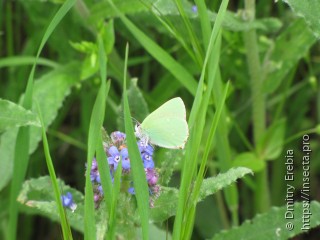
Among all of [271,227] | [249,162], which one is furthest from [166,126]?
[249,162]

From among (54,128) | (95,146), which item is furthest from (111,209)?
(54,128)

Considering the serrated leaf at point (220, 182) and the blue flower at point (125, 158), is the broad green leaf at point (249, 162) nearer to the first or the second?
the serrated leaf at point (220, 182)

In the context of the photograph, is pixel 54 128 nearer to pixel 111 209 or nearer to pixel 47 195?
pixel 47 195

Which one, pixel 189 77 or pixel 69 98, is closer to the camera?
pixel 189 77

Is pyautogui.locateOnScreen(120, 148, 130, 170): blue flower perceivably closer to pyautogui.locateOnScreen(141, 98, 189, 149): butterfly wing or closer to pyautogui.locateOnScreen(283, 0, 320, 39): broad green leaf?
pyautogui.locateOnScreen(141, 98, 189, 149): butterfly wing

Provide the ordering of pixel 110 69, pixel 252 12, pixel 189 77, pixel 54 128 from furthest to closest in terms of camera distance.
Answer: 1. pixel 54 128
2. pixel 110 69
3. pixel 252 12
4. pixel 189 77

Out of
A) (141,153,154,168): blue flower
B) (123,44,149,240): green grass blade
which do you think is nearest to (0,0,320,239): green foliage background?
(123,44,149,240): green grass blade

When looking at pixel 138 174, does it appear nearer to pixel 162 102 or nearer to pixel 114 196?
pixel 114 196
